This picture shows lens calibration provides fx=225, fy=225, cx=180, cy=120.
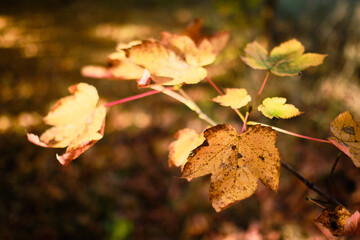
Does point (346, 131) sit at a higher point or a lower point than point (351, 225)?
higher

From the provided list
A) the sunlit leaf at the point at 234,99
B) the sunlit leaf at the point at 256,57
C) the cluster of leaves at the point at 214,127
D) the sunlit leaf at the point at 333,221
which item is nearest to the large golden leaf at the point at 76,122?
the cluster of leaves at the point at 214,127

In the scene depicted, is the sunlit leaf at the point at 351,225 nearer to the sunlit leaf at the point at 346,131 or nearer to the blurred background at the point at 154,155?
the sunlit leaf at the point at 346,131

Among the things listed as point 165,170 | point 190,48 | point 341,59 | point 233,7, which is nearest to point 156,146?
point 165,170

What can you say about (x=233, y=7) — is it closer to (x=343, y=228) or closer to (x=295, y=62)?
(x=295, y=62)

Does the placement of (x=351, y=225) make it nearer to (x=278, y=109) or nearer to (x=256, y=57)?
(x=278, y=109)

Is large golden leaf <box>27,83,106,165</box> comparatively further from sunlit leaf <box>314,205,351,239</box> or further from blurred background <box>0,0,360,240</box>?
sunlit leaf <box>314,205,351,239</box>

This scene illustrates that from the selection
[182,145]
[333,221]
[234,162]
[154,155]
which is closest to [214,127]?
[234,162]
